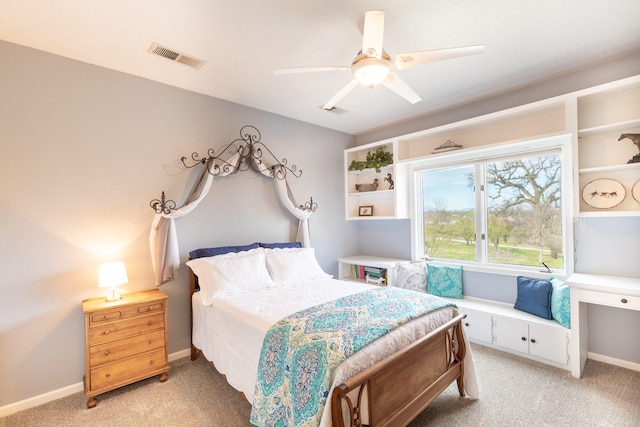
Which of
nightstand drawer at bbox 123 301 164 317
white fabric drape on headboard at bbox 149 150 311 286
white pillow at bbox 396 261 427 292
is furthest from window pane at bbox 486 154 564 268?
nightstand drawer at bbox 123 301 164 317

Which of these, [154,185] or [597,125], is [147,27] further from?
[597,125]

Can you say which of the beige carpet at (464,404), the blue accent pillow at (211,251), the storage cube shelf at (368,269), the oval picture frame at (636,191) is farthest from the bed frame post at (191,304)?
the oval picture frame at (636,191)

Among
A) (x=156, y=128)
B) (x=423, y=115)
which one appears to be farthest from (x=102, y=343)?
(x=423, y=115)

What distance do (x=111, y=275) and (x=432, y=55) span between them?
9.78ft

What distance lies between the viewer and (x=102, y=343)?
2373mm

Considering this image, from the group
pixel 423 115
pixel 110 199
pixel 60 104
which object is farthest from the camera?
pixel 423 115

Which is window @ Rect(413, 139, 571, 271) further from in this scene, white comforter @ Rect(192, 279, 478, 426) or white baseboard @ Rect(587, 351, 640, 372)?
white comforter @ Rect(192, 279, 478, 426)

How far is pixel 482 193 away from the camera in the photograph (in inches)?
146

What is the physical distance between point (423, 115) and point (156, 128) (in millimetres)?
3331

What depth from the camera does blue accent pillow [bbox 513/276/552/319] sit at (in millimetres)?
2926

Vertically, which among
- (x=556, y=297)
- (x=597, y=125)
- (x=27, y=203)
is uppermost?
(x=597, y=125)

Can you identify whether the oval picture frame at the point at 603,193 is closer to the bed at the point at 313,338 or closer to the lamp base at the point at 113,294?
the bed at the point at 313,338

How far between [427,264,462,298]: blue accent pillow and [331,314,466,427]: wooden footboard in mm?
1404

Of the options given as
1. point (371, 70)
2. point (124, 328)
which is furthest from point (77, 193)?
point (371, 70)
